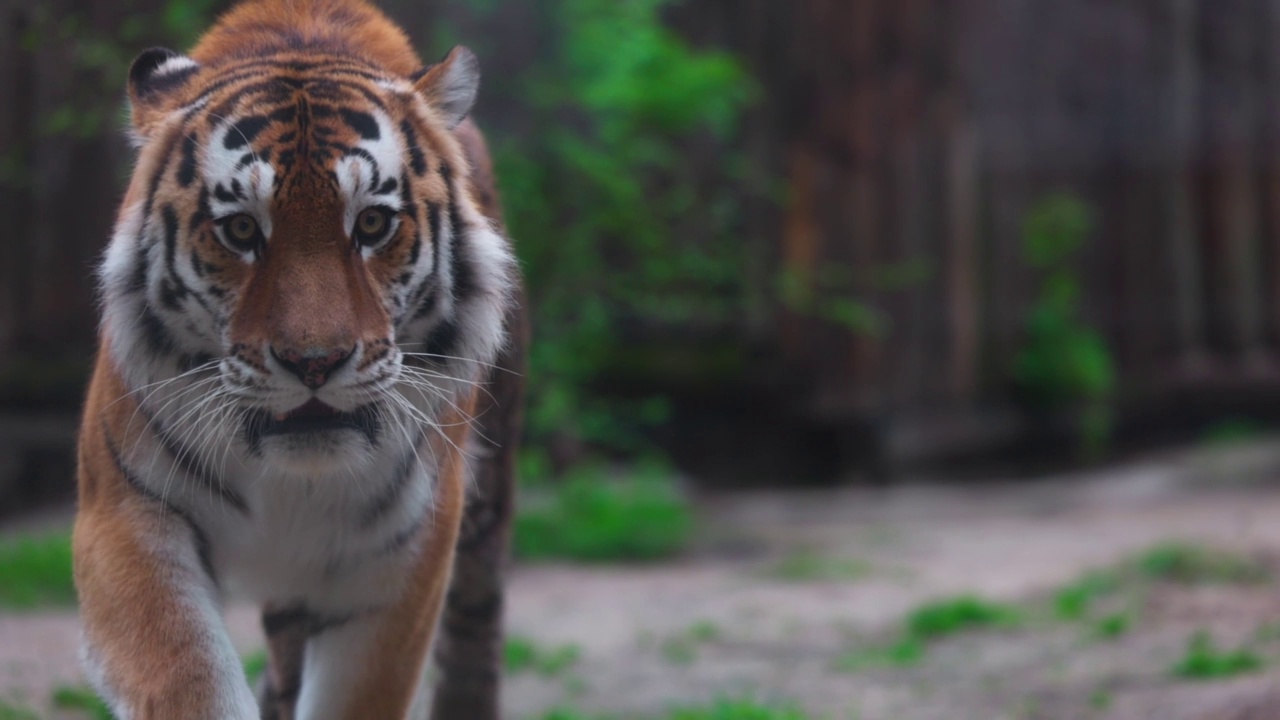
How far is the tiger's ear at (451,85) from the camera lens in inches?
112

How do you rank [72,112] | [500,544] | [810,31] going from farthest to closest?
[810,31] → [72,112] → [500,544]

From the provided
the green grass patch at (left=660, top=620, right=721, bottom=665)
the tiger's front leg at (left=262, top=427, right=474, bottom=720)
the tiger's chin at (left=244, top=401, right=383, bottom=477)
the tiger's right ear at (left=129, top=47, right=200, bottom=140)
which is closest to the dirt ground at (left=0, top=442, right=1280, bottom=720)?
the green grass patch at (left=660, top=620, right=721, bottom=665)

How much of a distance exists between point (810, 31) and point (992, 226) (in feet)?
5.92

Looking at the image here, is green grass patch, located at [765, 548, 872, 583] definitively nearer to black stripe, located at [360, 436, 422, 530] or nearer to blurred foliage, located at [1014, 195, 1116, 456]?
blurred foliage, located at [1014, 195, 1116, 456]

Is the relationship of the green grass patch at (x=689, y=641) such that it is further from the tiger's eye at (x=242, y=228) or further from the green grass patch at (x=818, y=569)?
the tiger's eye at (x=242, y=228)

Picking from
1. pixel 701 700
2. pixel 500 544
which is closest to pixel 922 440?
pixel 701 700

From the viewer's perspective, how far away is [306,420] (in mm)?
2523

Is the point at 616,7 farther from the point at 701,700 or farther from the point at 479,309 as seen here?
the point at 479,309

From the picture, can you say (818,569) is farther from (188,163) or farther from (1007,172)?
(188,163)

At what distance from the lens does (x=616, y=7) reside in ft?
22.0

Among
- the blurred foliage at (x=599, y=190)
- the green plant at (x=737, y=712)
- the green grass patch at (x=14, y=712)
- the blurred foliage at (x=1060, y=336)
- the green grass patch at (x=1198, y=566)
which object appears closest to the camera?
the green grass patch at (x=14, y=712)

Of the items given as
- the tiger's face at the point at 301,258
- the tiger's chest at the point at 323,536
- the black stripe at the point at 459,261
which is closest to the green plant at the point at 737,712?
the tiger's chest at the point at 323,536

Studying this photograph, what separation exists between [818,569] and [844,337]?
7.80 ft

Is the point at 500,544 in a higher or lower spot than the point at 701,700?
Answer: higher
